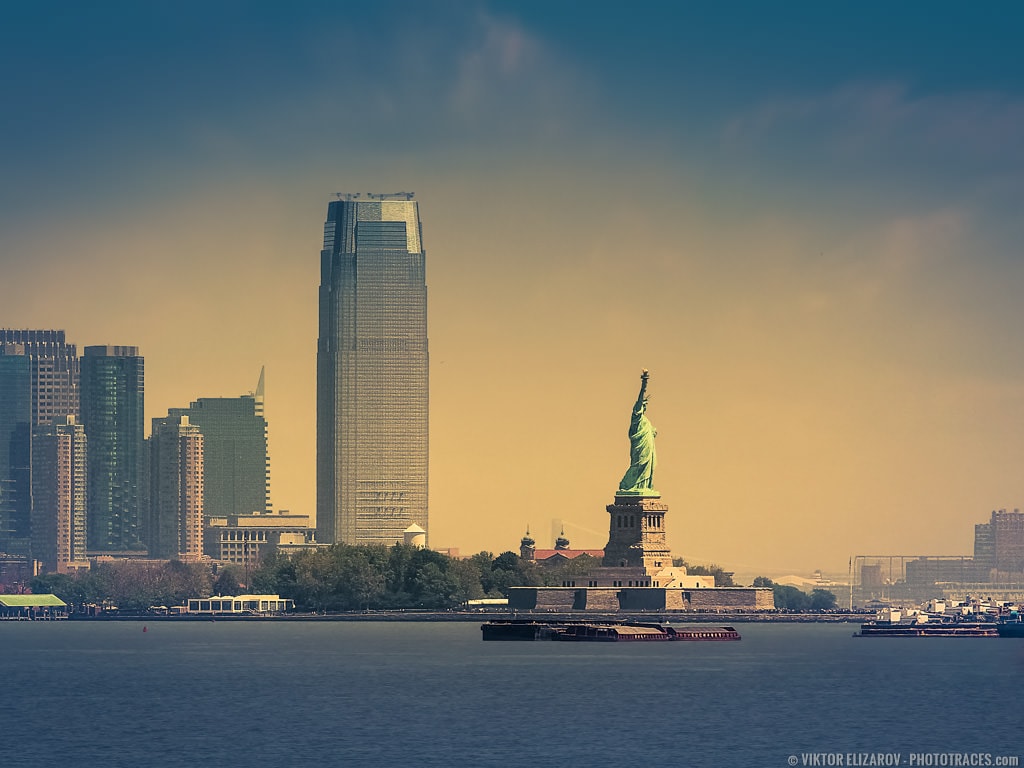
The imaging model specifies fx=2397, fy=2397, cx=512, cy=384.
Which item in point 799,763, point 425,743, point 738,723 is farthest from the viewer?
point 738,723

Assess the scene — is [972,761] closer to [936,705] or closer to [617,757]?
[617,757]

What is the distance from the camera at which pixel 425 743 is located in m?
135

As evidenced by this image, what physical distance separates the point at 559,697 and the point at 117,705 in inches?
1194

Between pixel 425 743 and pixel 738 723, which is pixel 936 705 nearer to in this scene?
pixel 738 723

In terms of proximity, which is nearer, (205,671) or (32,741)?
(32,741)

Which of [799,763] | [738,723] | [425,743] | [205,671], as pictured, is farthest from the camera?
[205,671]

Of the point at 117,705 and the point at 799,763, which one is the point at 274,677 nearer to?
the point at 117,705

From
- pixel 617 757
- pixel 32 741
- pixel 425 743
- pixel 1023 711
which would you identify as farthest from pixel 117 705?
pixel 1023 711

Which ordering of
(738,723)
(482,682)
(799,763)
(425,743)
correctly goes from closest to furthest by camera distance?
(799,763) → (425,743) → (738,723) → (482,682)

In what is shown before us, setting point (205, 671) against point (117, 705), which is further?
point (205, 671)

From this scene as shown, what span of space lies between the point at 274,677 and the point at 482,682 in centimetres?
1811

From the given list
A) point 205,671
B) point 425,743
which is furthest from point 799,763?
point 205,671

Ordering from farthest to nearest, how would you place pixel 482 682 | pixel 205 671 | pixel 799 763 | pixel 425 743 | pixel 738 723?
pixel 205 671 → pixel 482 682 → pixel 738 723 → pixel 425 743 → pixel 799 763

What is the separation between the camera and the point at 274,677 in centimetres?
18950
